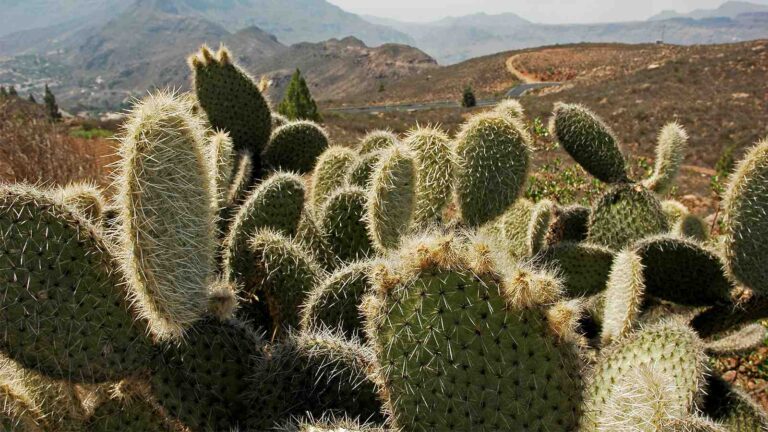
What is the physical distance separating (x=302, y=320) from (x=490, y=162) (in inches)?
47.7

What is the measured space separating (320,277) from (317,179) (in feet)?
3.95

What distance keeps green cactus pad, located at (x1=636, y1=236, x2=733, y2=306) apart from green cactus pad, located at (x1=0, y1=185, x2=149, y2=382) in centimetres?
239

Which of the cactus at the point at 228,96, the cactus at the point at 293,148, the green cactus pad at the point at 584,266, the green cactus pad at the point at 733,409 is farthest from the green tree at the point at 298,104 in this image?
the green cactus pad at the point at 733,409

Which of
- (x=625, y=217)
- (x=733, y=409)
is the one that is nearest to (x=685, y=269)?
(x=625, y=217)

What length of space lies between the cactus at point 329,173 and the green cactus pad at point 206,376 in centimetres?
166

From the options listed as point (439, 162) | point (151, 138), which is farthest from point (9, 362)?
point (439, 162)

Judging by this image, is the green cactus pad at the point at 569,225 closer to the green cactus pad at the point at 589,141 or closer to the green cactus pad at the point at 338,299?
the green cactus pad at the point at 589,141

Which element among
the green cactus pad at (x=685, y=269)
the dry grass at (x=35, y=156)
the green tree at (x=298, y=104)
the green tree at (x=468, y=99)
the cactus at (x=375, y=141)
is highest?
the cactus at (x=375, y=141)

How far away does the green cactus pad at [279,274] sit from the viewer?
2.27 m

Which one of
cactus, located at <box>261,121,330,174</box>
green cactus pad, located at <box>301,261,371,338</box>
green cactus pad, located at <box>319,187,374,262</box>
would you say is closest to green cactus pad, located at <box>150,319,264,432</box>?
green cactus pad, located at <box>301,261,371,338</box>

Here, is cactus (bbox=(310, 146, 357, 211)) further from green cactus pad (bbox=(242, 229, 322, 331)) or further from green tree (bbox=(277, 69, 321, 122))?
green tree (bbox=(277, 69, 321, 122))

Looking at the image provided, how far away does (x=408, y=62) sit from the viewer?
106 metres

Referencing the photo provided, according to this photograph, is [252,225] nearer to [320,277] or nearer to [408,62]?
[320,277]

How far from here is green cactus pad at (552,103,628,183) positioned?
11.2 ft
